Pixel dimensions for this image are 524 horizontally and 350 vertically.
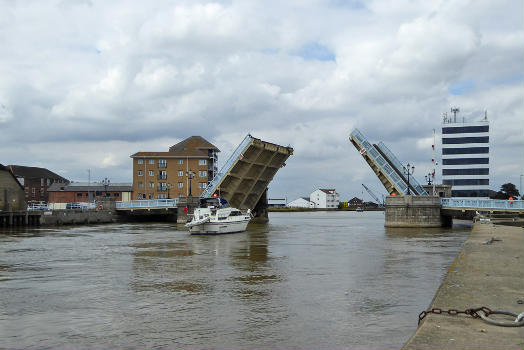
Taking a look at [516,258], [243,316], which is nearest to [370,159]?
[516,258]

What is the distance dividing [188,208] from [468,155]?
48386 mm

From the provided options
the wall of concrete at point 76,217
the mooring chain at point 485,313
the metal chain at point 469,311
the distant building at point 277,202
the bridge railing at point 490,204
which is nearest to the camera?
the mooring chain at point 485,313

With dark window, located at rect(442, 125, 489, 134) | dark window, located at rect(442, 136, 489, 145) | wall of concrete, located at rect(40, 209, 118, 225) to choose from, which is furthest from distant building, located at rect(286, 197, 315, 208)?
wall of concrete, located at rect(40, 209, 118, 225)

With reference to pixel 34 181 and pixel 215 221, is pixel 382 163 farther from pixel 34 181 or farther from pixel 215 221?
pixel 34 181

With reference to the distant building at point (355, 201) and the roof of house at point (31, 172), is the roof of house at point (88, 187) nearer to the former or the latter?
the roof of house at point (31, 172)

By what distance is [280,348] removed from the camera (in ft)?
25.2

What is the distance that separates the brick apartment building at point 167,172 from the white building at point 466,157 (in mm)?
36853

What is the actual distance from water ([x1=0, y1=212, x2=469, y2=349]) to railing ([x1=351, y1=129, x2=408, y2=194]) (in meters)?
19.7

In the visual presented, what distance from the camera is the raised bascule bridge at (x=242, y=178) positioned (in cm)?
4212

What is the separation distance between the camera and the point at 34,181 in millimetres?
100938

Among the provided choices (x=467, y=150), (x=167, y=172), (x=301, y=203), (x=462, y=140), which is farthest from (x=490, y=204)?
(x=301, y=203)

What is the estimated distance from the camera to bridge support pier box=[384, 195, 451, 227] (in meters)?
41.8

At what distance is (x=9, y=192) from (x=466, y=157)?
63.1 m

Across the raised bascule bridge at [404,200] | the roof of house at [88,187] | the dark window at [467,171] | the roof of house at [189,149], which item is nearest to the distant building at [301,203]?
the dark window at [467,171]
